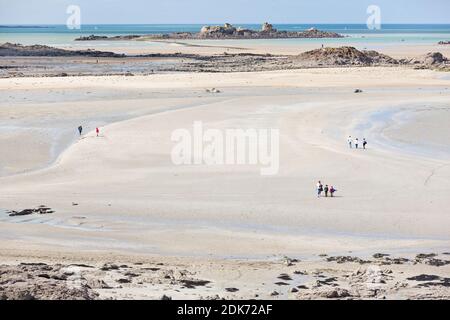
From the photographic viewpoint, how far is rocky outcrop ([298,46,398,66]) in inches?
2928

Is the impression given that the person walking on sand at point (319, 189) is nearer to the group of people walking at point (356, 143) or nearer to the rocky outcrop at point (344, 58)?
the group of people walking at point (356, 143)

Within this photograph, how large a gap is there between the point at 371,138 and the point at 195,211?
13.2 m

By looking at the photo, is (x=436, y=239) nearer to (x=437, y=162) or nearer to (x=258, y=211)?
(x=258, y=211)

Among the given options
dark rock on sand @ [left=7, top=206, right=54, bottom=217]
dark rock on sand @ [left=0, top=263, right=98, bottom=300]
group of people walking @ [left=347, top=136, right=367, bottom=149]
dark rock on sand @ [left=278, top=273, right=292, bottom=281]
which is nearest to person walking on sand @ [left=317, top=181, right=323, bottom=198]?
dark rock on sand @ [left=7, top=206, right=54, bottom=217]

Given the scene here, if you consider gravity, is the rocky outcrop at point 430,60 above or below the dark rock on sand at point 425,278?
above

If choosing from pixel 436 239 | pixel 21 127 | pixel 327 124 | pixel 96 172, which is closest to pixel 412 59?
pixel 327 124

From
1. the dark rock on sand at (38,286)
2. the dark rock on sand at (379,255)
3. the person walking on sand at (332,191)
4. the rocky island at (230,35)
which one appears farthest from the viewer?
the rocky island at (230,35)

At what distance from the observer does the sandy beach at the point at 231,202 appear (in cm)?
1352

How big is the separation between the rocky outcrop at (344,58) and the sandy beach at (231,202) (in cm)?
3227

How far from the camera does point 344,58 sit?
75.4 meters

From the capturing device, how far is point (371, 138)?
3091 cm

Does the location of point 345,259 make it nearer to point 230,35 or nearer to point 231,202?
point 231,202

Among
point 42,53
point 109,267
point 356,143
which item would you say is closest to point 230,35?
point 42,53

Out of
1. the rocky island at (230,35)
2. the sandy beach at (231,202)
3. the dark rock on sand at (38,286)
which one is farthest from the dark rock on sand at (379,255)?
the rocky island at (230,35)
